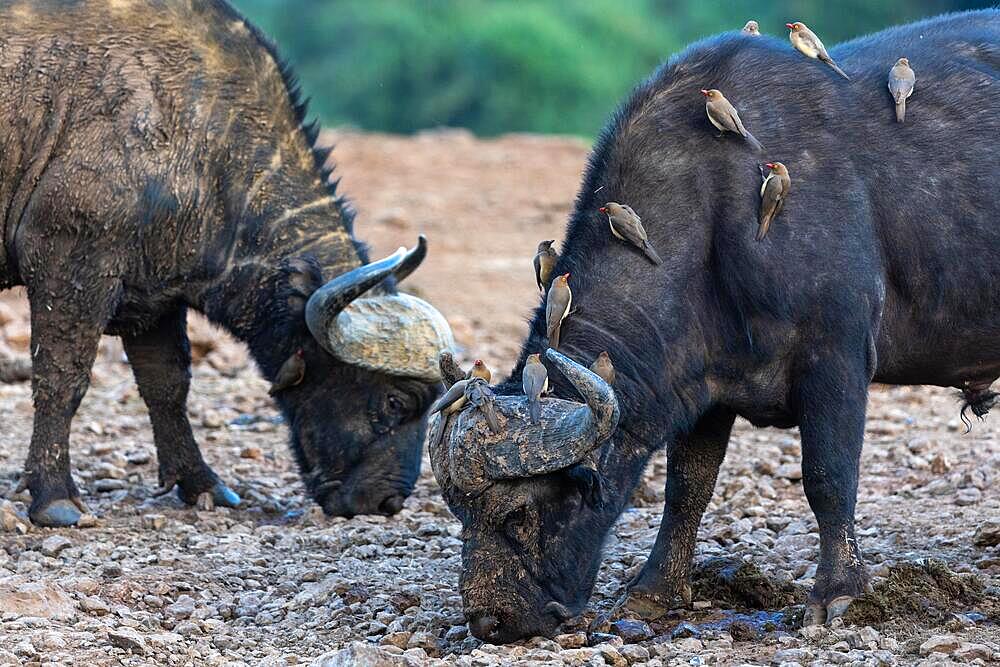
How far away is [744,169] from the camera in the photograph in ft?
21.0

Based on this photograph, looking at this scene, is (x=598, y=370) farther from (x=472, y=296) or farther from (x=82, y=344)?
(x=472, y=296)

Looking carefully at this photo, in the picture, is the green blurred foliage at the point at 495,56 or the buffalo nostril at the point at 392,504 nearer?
the buffalo nostril at the point at 392,504

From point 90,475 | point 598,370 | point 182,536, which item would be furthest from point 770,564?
point 90,475

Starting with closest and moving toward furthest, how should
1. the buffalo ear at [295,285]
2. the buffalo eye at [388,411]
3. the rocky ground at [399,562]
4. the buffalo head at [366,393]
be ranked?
the rocky ground at [399,562]
the buffalo head at [366,393]
the buffalo eye at [388,411]
the buffalo ear at [295,285]

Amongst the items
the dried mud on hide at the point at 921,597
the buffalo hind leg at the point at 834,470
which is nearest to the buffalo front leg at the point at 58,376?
the buffalo hind leg at the point at 834,470

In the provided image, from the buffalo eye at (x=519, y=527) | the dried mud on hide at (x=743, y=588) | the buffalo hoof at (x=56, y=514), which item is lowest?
the buffalo hoof at (x=56, y=514)

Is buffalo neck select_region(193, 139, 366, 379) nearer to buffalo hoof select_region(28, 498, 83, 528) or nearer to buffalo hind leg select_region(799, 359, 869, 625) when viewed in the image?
buffalo hoof select_region(28, 498, 83, 528)

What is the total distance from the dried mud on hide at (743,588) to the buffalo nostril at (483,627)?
1325 millimetres

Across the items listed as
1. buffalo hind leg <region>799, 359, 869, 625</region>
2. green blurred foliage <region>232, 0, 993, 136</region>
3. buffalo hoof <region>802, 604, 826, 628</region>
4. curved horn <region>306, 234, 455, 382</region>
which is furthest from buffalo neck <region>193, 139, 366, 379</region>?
green blurred foliage <region>232, 0, 993, 136</region>

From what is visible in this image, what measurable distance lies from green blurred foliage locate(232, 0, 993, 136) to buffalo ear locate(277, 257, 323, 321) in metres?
26.5

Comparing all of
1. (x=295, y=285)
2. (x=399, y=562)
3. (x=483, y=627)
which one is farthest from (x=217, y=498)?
(x=483, y=627)

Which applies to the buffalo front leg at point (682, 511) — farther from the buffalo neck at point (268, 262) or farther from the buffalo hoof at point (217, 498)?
the buffalo hoof at point (217, 498)

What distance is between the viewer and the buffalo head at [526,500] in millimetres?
5828

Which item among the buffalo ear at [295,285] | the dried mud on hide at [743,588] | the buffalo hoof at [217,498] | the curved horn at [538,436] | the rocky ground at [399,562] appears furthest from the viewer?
the buffalo hoof at [217,498]
